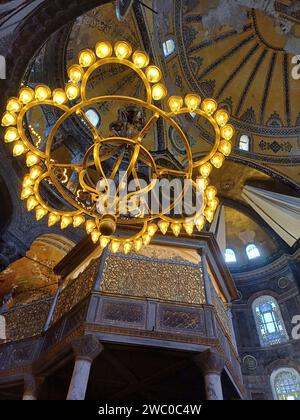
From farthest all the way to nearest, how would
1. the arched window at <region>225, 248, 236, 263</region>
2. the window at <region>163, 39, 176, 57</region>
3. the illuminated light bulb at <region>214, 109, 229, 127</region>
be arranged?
the arched window at <region>225, 248, 236, 263</region>, the window at <region>163, 39, 176, 57</region>, the illuminated light bulb at <region>214, 109, 229, 127</region>

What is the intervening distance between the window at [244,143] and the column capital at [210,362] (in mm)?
12414

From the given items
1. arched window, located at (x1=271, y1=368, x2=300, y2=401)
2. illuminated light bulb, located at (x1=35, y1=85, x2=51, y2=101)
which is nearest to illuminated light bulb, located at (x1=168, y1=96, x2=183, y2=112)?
illuminated light bulb, located at (x1=35, y1=85, x2=51, y2=101)

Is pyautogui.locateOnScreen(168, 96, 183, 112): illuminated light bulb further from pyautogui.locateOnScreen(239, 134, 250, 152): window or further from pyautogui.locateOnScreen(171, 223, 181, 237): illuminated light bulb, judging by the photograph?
pyautogui.locateOnScreen(239, 134, 250, 152): window

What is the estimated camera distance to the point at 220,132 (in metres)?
4.94

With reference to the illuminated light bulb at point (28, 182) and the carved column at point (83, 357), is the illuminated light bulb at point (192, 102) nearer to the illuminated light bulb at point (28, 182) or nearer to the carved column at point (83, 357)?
the illuminated light bulb at point (28, 182)

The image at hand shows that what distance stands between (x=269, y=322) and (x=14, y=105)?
11518mm

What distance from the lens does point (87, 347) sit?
438 centimetres

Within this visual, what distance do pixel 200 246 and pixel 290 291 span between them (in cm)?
760

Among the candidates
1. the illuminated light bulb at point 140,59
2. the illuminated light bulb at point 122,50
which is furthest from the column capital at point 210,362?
the illuminated light bulb at point 122,50

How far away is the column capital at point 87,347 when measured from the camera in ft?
14.3

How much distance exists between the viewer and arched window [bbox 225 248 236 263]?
14.2 meters

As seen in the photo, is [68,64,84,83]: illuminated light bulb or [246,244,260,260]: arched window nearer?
[68,64,84,83]: illuminated light bulb

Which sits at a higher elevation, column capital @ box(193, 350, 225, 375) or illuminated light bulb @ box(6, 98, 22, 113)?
illuminated light bulb @ box(6, 98, 22, 113)

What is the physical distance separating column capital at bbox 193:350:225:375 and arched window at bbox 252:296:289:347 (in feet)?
25.8
